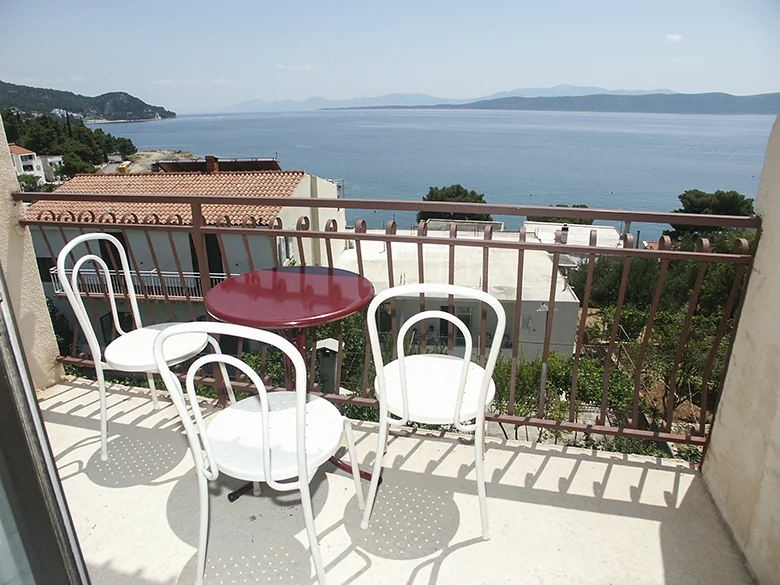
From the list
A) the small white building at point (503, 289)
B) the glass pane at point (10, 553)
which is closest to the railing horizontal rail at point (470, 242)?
the glass pane at point (10, 553)

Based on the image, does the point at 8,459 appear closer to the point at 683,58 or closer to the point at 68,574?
the point at 68,574

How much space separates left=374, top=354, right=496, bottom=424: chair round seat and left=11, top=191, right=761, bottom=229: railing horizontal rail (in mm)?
721

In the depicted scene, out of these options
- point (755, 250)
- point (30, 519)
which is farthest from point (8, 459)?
point (755, 250)

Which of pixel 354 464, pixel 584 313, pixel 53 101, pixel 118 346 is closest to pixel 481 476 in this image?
pixel 354 464

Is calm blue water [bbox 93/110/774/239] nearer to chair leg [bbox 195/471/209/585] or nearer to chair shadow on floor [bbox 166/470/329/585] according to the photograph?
chair shadow on floor [bbox 166/470/329/585]

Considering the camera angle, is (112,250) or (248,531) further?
(112,250)

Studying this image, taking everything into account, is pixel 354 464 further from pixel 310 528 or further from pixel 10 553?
pixel 10 553

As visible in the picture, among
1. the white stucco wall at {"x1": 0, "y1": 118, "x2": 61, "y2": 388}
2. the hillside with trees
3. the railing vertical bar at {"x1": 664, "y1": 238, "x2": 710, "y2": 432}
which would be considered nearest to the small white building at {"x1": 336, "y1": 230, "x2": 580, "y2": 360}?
the railing vertical bar at {"x1": 664, "y1": 238, "x2": 710, "y2": 432}

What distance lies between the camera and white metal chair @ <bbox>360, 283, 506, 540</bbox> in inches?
71.1

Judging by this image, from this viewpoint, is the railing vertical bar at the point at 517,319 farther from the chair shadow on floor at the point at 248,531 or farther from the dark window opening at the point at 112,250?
the dark window opening at the point at 112,250

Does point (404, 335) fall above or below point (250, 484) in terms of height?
above

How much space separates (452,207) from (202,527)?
5.52 ft

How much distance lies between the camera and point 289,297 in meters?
2.15

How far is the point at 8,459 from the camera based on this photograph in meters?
0.86
